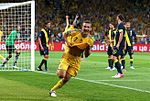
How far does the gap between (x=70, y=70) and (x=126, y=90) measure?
248cm

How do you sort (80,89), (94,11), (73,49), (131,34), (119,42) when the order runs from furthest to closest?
(94,11), (131,34), (119,42), (80,89), (73,49)

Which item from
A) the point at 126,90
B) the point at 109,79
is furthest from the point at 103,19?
the point at 126,90

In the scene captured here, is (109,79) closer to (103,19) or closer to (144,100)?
(144,100)

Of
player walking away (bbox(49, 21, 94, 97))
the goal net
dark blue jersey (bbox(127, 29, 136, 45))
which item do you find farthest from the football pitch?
dark blue jersey (bbox(127, 29, 136, 45))

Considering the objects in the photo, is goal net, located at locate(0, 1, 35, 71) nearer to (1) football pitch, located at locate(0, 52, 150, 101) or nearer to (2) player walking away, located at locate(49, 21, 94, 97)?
(1) football pitch, located at locate(0, 52, 150, 101)

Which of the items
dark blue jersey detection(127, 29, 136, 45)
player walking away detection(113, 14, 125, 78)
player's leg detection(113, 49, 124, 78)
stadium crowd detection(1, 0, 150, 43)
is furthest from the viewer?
stadium crowd detection(1, 0, 150, 43)

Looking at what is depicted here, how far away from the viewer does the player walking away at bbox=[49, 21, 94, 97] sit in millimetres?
12405

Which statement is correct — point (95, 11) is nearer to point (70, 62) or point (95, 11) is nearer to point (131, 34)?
point (131, 34)

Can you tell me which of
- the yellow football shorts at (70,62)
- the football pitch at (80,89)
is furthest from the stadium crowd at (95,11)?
the yellow football shorts at (70,62)

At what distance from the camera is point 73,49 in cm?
1269

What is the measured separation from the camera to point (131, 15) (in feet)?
182

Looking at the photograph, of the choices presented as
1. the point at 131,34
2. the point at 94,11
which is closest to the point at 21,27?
the point at 131,34

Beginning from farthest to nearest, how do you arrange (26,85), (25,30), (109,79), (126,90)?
(25,30) < (109,79) < (26,85) < (126,90)

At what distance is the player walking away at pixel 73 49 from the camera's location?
12.4 m
